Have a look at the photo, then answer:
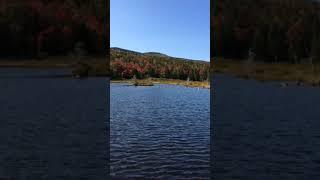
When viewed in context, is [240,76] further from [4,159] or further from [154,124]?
[4,159]

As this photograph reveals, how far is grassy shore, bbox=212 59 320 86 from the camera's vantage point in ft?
553

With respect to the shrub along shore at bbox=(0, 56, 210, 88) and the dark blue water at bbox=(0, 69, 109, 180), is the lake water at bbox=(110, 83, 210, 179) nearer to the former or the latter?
the dark blue water at bbox=(0, 69, 109, 180)

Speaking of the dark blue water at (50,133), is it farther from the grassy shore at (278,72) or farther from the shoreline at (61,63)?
the grassy shore at (278,72)

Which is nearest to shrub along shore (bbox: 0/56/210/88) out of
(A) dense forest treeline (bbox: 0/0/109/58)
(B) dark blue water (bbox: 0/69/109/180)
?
(A) dense forest treeline (bbox: 0/0/109/58)

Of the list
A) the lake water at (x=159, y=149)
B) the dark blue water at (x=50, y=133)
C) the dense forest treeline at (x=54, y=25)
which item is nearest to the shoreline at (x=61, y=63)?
the dense forest treeline at (x=54, y=25)

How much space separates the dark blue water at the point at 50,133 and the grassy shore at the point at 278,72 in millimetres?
81549

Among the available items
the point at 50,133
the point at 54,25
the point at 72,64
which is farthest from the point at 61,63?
the point at 50,133

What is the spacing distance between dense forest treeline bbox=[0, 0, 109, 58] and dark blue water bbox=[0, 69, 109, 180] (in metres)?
29.2

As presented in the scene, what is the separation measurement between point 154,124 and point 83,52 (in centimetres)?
7503

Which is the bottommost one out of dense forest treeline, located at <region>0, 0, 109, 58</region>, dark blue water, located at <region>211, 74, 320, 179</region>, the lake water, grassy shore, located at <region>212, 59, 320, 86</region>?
the lake water

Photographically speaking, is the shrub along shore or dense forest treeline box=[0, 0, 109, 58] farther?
dense forest treeline box=[0, 0, 109, 58]

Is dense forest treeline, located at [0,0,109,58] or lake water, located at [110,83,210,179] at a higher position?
dense forest treeline, located at [0,0,109,58]

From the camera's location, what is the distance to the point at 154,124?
7100 centimetres

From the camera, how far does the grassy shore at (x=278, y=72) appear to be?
6639 inches
